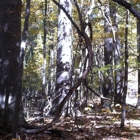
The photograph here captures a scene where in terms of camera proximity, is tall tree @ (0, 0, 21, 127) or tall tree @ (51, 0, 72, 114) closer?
tall tree @ (0, 0, 21, 127)

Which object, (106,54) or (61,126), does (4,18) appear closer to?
(61,126)

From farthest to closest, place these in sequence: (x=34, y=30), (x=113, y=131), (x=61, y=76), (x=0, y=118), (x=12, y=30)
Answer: (x=34, y=30), (x=61, y=76), (x=113, y=131), (x=12, y=30), (x=0, y=118)

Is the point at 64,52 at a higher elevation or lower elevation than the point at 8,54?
higher

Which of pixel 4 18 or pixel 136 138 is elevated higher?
pixel 4 18

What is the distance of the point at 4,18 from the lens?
6121 mm

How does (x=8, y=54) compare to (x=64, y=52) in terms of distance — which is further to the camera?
(x=64, y=52)

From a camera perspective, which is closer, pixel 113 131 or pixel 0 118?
pixel 0 118

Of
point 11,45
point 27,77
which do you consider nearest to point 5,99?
point 11,45

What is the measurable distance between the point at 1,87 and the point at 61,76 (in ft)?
12.2

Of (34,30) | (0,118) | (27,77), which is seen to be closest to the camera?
(0,118)

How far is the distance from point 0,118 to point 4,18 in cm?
232

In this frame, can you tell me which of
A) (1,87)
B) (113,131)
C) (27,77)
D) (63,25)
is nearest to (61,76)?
(63,25)

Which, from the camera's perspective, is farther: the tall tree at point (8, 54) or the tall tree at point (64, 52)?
the tall tree at point (64, 52)

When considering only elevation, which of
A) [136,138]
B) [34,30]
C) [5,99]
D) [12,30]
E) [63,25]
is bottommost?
[136,138]
